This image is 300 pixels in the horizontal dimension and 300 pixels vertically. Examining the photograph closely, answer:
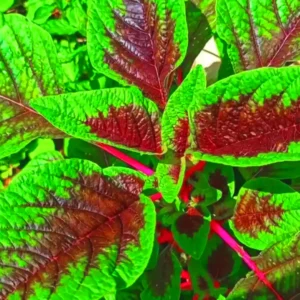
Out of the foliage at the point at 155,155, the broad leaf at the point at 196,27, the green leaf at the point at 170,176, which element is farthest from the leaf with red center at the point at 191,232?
the broad leaf at the point at 196,27

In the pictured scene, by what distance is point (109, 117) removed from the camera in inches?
39.8

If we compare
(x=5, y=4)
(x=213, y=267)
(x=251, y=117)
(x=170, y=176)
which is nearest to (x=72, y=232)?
(x=170, y=176)

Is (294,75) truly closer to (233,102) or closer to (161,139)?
(233,102)

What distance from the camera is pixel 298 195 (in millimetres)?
1174

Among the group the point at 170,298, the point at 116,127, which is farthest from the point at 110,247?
the point at 170,298

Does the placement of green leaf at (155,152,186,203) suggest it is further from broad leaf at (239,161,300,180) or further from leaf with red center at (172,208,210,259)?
broad leaf at (239,161,300,180)

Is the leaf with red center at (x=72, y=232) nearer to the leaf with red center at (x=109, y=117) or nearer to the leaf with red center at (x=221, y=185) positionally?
the leaf with red center at (x=109, y=117)

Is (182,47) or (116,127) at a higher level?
(182,47)

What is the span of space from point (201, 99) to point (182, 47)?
0.75ft

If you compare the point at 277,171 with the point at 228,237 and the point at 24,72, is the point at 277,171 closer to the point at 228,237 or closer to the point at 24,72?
the point at 228,237

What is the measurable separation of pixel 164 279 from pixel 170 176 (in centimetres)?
32

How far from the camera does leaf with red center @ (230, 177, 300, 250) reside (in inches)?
45.8

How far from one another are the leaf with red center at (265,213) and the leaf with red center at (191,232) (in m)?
0.06

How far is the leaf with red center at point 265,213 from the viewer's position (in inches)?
45.8
